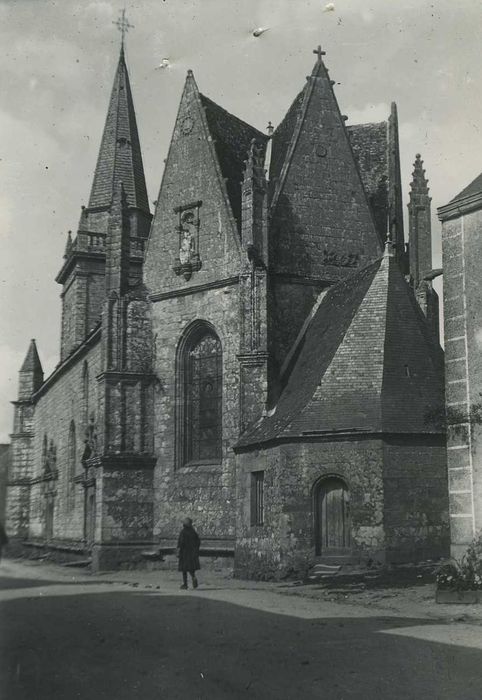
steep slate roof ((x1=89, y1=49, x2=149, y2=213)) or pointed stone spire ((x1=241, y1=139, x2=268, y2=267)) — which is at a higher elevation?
steep slate roof ((x1=89, y1=49, x2=149, y2=213))

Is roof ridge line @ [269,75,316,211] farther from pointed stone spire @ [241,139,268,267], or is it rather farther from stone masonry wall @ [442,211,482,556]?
stone masonry wall @ [442,211,482,556]

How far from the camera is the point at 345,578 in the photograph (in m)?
17.8

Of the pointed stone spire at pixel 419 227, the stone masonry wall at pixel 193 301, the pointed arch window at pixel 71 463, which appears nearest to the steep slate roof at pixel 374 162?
the pointed stone spire at pixel 419 227

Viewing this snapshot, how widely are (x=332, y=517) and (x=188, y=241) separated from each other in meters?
9.69

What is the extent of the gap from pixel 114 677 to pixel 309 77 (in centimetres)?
2212

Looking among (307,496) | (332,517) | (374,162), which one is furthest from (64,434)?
(332,517)

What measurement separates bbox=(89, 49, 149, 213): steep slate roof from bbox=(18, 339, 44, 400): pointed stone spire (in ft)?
36.3

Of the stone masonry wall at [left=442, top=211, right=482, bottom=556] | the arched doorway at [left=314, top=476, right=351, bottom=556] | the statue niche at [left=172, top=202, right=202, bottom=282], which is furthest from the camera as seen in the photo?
the statue niche at [left=172, top=202, right=202, bottom=282]

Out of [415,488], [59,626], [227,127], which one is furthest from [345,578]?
[227,127]

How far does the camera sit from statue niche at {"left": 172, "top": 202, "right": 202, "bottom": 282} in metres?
25.2

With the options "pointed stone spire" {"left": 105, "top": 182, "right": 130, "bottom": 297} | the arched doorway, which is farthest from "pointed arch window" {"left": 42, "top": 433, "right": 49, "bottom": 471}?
the arched doorway

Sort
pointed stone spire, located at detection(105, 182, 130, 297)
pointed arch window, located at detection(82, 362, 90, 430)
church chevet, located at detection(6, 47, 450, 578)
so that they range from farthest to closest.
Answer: pointed arch window, located at detection(82, 362, 90, 430), pointed stone spire, located at detection(105, 182, 130, 297), church chevet, located at detection(6, 47, 450, 578)

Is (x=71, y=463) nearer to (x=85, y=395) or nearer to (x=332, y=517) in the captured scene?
(x=85, y=395)

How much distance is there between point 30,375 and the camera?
47000mm
